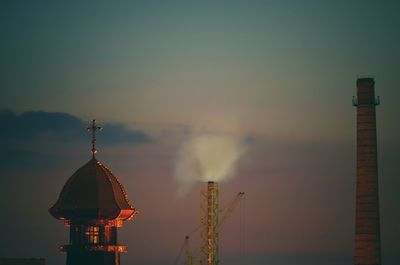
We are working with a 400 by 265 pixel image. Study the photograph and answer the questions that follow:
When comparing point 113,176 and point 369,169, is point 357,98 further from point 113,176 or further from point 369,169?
point 113,176

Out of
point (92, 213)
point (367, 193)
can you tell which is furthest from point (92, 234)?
point (367, 193)

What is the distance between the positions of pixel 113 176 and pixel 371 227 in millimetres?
54299

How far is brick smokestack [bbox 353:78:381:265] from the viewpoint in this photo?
173375 mm

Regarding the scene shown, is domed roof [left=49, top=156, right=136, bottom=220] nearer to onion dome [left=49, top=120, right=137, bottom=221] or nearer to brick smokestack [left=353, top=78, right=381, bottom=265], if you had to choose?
onion dome [left=49, top=120, right=137, bottom=221]

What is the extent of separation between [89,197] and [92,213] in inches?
87.3

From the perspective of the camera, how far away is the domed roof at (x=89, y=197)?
137 meters

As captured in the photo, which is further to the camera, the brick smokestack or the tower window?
the brick smokestack

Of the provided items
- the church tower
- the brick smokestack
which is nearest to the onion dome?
the church tower

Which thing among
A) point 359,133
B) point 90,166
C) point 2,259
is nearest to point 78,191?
point 90,166

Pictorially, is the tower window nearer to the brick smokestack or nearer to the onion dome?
the onion dome

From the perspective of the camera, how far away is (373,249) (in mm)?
173750

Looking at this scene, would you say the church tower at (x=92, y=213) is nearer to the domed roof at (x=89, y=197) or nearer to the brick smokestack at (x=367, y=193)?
the domed roof at (x=89, y=197)

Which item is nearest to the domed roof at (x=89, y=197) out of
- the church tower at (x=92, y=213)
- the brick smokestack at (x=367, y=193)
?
the church tower at (x=92, y=213)

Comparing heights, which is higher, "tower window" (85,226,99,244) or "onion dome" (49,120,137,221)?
"onion dome" (49,120,137,221)
